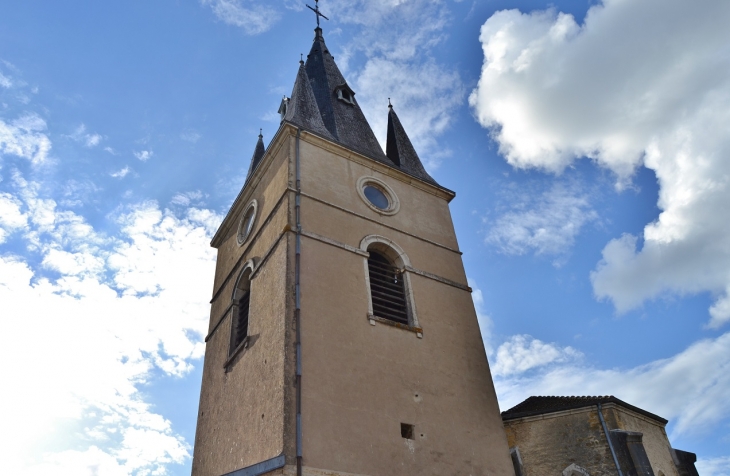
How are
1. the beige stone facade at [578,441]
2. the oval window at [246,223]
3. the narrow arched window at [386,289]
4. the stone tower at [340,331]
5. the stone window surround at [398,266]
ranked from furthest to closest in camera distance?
the oval window at [246,223], the narrow arched window at [386,289], the beige stone facade at [578,441], the stone window surround at [398,266], the stone tower at [340,331]

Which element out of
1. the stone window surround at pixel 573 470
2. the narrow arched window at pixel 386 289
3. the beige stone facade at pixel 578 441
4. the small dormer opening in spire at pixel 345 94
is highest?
the small dormer opening in spire at pixel 345 94

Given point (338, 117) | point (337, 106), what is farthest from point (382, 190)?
point (337, 106)

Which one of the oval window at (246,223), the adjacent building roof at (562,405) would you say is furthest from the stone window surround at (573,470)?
the oval window at (246,223)

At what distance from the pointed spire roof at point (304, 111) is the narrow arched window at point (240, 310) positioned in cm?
369

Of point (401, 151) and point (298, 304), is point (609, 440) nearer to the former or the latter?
point (298, 304)

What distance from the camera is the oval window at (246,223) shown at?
43.3 ft

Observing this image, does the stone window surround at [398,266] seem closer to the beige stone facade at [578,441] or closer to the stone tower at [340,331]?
the stone tower at [340,331]

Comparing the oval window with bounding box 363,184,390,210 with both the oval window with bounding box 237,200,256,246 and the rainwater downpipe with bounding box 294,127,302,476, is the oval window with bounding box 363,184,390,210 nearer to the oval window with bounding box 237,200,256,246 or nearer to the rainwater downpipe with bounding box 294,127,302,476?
the rainwater downpipe with bounding box 294,127,302,476

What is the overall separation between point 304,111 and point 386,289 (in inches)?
222

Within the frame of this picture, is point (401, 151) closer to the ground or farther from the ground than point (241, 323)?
farther from the ground

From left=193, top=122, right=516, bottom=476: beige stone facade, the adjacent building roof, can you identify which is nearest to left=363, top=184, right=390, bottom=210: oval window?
left=193, top=122, right=516, bottom=476: beige stone facade

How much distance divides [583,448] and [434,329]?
3.59 meters

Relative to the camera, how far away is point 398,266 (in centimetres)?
1205

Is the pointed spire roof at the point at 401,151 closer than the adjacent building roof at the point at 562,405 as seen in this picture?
No
